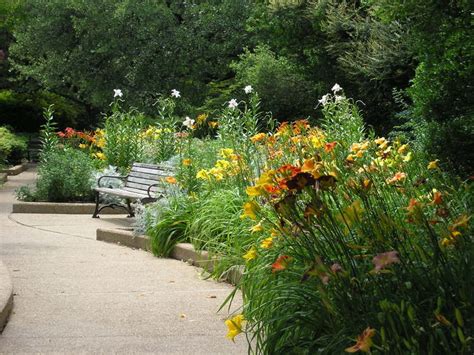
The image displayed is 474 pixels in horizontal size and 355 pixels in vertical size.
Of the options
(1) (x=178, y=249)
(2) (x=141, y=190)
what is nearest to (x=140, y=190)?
(2) (x=141, y=190)

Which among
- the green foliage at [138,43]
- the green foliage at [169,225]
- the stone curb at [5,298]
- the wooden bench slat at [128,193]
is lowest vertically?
the stone curb at [5,298]

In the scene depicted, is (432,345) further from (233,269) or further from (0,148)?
(0,148)

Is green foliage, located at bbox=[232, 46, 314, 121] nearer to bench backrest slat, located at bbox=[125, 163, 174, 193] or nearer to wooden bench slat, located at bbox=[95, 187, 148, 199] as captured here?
bench backrest slat, located at bbox=[125, 163, 174, 193]

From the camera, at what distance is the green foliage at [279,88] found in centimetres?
2736

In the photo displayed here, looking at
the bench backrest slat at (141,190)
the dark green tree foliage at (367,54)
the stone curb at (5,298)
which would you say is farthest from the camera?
the dark green tree foliage at (367,54)

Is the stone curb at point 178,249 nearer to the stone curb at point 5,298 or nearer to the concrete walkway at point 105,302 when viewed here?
the concrete walkway at point 105,302

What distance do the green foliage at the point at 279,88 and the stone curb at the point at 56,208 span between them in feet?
39.1

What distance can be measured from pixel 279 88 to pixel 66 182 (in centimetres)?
1169

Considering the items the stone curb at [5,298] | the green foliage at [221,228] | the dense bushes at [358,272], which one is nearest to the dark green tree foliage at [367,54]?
the green foliage at [221,228]

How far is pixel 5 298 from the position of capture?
7.13m

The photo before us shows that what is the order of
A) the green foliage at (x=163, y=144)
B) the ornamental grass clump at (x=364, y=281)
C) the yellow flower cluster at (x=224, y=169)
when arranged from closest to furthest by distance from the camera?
the ornamental grass clump at (x=364, y=281), the yellow flower cluster at (x=224, y=169), the green foliage at (x=163, y=144)

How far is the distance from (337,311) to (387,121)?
73.7 feet

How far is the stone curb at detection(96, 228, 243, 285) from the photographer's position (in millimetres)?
8703

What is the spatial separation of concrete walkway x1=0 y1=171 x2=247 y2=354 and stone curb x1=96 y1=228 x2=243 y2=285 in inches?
4.5
